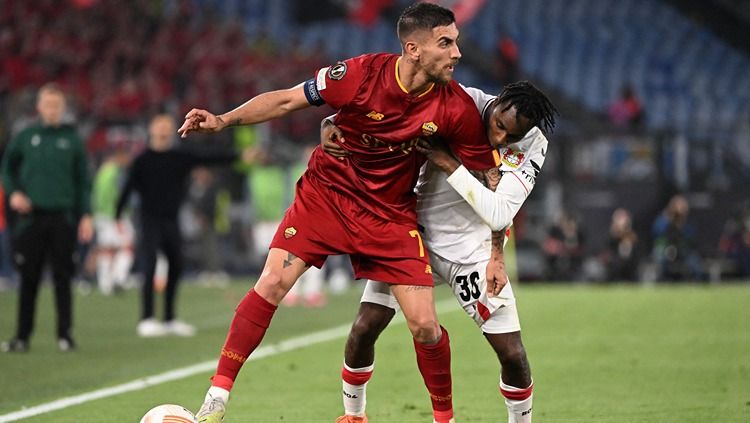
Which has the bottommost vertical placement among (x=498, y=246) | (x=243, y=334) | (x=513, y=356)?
(x=513, y=356)

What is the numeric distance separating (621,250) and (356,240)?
1738cm

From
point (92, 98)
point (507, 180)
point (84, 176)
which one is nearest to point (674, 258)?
point (92, 98)

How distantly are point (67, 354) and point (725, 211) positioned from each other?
48.8ft

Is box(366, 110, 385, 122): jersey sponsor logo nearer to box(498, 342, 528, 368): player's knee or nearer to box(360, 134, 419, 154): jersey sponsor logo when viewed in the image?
box(360, 134, 419, 154): jersey sponsor logo

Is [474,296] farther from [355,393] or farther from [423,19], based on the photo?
[423,19]

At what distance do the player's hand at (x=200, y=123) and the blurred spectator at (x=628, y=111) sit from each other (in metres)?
19.5

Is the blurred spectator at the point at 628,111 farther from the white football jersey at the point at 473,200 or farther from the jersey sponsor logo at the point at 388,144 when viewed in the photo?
the jersey sponsor logo at the point at 388,144

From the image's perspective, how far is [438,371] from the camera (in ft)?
23.0

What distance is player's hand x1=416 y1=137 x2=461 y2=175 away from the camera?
6883 millimetres

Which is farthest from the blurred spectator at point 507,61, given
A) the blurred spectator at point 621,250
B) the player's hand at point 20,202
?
the player's hand at point 20,202

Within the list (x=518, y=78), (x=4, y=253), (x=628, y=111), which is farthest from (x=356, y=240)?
(x=518, y=78)

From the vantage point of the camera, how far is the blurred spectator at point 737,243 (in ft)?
75.5

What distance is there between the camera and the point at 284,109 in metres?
6.81

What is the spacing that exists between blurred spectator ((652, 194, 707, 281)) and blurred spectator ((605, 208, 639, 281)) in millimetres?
428
